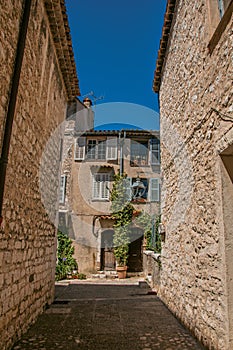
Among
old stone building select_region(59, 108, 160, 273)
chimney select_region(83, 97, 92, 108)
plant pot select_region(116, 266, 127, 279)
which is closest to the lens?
plant pot select_region(116, 266, 127, 279)

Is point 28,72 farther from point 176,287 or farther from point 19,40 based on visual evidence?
point 176,287

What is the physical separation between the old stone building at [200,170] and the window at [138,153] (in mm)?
11711

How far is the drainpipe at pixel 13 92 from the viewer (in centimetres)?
335

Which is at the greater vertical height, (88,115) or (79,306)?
(88,115)

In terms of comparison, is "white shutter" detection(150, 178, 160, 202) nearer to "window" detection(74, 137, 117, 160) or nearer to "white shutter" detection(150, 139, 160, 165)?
"white shutter" detection(150, 139, 160, 165)

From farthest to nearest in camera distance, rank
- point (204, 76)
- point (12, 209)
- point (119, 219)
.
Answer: point (119, 219) < point (204, 76) < point (12, 209)

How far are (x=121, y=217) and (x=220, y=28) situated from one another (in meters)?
13.7

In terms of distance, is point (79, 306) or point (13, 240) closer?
point (13, 240)

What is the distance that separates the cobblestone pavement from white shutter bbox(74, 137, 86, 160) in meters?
12.3

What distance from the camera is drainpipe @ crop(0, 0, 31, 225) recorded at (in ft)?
11.0

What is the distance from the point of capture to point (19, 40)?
149 inches

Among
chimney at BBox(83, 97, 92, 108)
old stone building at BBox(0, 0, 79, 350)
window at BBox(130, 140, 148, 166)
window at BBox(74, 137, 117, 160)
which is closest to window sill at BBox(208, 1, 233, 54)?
old stone building at BBox(0, 0, 79, 350)

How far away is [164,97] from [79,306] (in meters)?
5.26

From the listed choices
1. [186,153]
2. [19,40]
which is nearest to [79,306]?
[186,153]
